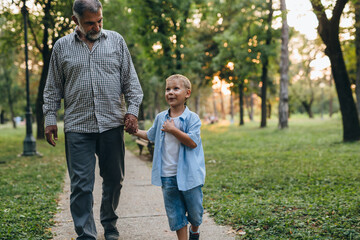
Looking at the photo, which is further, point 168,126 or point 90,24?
Result: point 90,24

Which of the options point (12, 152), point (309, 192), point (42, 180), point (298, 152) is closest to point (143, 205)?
point (309, 192)

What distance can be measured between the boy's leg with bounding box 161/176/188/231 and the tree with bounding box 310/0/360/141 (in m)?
10.7

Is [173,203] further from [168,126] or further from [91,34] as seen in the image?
[91,34]

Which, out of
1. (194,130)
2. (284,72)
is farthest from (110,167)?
(284,72)

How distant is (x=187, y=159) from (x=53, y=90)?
150 cm

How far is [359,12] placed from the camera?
12.8 meters

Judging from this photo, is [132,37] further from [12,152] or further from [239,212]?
[239,212]

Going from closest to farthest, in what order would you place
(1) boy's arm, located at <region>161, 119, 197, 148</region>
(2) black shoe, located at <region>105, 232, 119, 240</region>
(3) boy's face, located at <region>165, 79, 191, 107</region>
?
1. (1) boy's arm, located at <region>161, 119, 197, 148</region>
2. (3) boy's face, located at <region>165, 79, 191, 107</region>
3. (2) black shoe, located at <region>105, 232, 119, 240</region>

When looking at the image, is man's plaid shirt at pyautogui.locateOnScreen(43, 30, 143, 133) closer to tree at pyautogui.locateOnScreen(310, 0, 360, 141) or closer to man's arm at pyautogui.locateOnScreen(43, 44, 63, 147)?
man's arm at pyautogui.locateOnScreen(43, 44, 63, 147)

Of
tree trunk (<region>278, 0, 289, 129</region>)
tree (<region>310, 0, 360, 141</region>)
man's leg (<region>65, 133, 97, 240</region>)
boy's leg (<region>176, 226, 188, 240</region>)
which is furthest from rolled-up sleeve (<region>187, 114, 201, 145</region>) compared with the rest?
tree trunk (<region>278, 0, 289, 129</region>)

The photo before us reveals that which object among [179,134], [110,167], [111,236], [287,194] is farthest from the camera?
[287,194]

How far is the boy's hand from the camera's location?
3.24m

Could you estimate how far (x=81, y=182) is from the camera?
11.5ft

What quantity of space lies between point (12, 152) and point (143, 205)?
1067 cm
